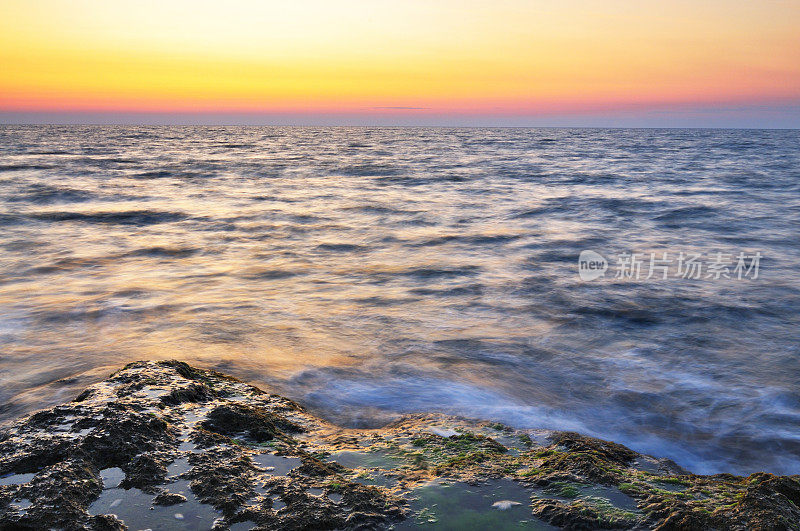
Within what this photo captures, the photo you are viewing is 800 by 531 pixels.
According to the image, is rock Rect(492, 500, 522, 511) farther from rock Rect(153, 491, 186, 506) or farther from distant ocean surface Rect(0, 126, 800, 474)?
distant ocean surface Rect(0, 126, 800, 474)

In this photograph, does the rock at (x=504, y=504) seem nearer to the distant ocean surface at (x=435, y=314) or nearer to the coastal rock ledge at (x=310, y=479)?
the coastal rock ledge at (x=310, y=479)

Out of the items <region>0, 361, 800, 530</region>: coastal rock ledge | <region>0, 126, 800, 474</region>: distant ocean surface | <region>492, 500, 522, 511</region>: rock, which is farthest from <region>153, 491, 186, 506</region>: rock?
<region>0, 126, 800, 474</region>: distant ocean surface

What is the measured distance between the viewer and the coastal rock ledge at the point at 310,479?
2270mm

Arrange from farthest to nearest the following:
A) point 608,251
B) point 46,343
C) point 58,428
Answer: point 608,251 < point 46,343 < point 58,428

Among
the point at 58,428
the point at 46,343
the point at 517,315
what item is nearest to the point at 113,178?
the point at 46,343

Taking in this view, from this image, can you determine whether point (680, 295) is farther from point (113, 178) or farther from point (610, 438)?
point (113, 178)

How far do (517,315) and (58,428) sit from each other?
17.2 feet

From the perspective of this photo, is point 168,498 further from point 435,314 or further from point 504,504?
point 435,314

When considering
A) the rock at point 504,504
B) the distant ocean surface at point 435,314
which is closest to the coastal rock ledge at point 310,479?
the rock at point 504,504

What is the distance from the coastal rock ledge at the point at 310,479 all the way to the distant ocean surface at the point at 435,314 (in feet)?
3.39

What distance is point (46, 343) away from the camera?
5430 millimetres

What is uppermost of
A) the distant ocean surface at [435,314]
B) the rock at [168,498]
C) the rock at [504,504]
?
the rock at [168,498]

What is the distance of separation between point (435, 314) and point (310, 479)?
428 centimetres

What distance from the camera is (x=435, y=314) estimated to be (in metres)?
6.74
